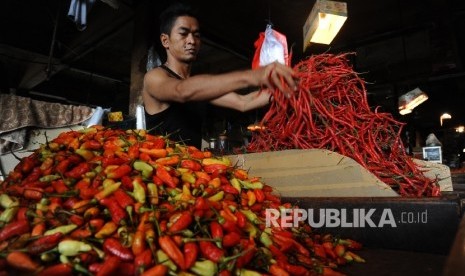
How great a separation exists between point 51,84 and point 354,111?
426 inches

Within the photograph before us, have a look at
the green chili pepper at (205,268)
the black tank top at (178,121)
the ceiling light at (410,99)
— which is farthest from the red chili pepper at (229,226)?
the ceiling light at (410,99)

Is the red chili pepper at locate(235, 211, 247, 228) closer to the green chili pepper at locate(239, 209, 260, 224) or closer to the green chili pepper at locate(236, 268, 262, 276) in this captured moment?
the green chili pepper at locate(239, 209, 260, 224)

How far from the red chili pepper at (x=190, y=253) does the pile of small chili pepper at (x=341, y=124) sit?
1.18m

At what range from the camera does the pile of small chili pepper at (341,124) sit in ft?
6.50

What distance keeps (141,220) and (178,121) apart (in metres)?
1.40

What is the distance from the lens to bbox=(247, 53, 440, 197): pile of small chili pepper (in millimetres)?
1980

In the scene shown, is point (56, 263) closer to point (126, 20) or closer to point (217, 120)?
point (126, 20)

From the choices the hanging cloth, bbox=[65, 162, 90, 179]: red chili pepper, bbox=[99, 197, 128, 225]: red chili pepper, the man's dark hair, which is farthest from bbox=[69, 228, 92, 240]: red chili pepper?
the hanging cloth

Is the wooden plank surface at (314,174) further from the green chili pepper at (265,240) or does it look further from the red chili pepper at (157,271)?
the red chili pepper at (157,271)

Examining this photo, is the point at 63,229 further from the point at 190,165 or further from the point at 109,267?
the point at 190,165

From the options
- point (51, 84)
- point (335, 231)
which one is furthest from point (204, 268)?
point (51, 84)

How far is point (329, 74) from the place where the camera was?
218cm

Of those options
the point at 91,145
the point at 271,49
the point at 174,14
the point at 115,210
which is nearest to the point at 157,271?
the point at 115,210

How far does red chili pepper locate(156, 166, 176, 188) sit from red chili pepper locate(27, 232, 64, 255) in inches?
21.6
